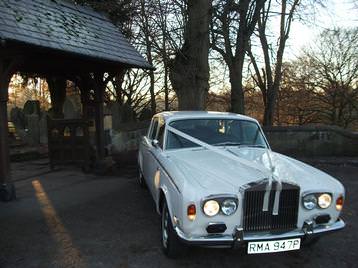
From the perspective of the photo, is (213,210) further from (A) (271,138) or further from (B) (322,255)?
(A) (271,138)

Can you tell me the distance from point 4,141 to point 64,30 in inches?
121

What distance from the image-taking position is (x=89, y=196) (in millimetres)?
8023

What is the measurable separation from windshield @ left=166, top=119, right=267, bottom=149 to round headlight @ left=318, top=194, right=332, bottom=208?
1.77 meters

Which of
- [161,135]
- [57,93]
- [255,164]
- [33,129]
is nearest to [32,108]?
[57,93]

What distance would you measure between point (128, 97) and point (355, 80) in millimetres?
15388

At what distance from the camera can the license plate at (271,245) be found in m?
3.95

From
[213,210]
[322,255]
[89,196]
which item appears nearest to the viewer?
[213,210]

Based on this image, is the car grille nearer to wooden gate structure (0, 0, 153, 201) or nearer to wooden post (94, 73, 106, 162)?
wooden gate structure (0, 0, 153, 201)

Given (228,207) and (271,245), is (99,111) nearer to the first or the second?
(228,207)

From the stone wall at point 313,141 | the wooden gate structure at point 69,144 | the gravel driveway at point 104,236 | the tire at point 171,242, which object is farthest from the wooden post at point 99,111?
the tire at point 171,242

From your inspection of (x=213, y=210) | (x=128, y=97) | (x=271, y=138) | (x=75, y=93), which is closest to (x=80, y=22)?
(x=271, y=138)

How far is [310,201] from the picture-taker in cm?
423

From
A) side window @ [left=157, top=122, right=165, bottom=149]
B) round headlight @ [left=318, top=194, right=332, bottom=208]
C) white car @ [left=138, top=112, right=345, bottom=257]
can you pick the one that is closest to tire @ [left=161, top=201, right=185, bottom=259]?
white car @ [left=138, top=112, right=345, bottom=257]

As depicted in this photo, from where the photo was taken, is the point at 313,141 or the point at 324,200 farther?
the point at 313,141
